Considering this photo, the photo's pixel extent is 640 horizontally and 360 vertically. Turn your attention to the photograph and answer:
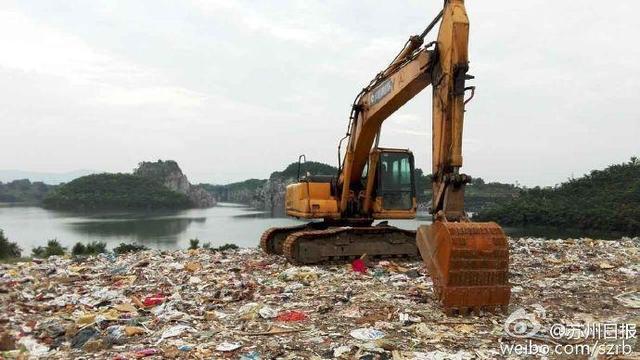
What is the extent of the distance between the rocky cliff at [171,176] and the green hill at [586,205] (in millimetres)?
58161

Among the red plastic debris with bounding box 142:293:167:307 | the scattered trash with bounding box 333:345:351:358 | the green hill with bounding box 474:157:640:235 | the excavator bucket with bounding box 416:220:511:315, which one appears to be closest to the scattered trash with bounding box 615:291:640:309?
the excavator bucket with bounding box 416:220:511:315

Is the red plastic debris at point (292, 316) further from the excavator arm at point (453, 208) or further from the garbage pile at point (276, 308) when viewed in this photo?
the excavator arm at point (453, 208)

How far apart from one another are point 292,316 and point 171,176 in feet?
282

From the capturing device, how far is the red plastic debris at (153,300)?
6.84m

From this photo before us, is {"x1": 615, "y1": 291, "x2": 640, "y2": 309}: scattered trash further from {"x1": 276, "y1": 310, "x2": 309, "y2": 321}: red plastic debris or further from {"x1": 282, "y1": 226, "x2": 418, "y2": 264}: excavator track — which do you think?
{"x1": 276, "y1": 310, "x2": 309, "y2": 321}: red plastic debris

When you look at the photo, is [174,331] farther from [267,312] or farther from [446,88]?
[446,88]

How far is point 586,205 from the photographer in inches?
1352

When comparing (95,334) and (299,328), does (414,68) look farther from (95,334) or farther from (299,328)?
(95,334)

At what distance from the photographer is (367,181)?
1007 centimetres

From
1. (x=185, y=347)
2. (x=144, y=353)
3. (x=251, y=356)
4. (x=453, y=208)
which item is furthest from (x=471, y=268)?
(x=144, y=353)

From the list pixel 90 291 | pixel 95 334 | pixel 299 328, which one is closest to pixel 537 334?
pixel 299 328

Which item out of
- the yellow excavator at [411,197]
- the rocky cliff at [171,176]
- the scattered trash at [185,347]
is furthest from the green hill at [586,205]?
the rocky cliff at [171,176]

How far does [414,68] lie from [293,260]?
4.12 m

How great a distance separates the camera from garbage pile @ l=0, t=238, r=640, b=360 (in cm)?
488
